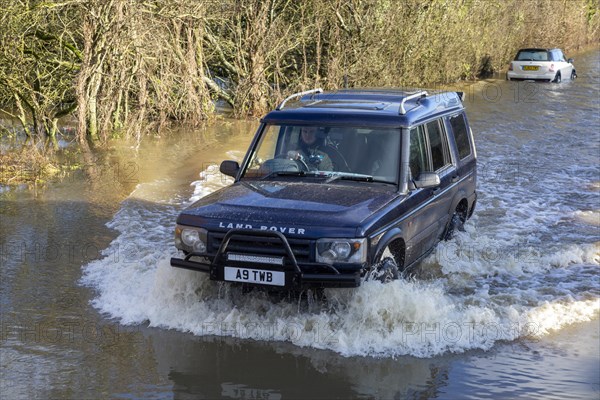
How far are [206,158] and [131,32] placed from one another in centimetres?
279

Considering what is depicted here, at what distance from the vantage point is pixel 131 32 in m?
15.7

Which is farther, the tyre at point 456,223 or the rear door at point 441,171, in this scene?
the tyre at point 456,223

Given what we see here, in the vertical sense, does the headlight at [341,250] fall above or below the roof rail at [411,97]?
below

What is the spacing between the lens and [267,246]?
675cm

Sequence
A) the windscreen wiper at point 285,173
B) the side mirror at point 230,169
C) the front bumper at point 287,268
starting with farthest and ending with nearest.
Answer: the side mirror at point 230,169 < the windscreen wiper at point 285,173 < the front bumper at point 287,268

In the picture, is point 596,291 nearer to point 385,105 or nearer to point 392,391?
point 385,105

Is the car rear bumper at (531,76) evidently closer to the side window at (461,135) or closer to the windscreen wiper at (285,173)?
the side window at (461,135)

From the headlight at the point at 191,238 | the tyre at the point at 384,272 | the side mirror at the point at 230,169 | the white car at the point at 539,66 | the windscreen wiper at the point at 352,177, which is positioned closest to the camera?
the tyre at the point at 384,272

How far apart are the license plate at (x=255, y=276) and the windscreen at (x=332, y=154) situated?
142 cm

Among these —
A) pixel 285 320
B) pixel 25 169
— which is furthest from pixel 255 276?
pixel 25 169

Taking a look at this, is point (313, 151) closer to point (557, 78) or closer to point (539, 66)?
point (539, 66)

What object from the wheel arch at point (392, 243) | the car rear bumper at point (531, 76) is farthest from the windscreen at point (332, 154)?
the car rear bumper at point (531, 76)

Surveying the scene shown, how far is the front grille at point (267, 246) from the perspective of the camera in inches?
262

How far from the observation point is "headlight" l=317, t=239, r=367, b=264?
6.62 meters
